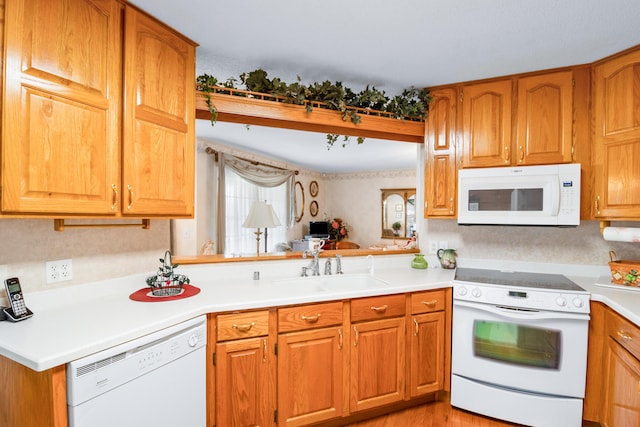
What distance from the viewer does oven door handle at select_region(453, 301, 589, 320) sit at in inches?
73.5

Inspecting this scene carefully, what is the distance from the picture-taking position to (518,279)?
2193 mm

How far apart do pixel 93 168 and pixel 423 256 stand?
7.50 feet

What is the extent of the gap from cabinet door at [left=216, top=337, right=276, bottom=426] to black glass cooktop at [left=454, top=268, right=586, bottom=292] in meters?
1.37

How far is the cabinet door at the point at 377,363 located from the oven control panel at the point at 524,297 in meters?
0.47

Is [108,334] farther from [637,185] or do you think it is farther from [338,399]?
[637,185]

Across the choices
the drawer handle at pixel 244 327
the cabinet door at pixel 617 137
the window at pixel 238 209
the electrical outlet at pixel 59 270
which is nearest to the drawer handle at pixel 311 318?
the drawer handle at pixel 244 327

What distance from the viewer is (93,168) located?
1.36 meters

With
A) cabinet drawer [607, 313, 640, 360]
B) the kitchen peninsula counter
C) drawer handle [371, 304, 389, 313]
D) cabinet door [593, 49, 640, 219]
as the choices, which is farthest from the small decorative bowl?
cabinet door [593, 49, 640, 219]

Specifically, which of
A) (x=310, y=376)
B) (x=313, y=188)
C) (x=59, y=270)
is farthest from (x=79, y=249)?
(x=313, y=188)

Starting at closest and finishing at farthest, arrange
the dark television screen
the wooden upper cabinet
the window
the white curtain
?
the wooden upper cabinet < the white curtain < the window < the dark television screen

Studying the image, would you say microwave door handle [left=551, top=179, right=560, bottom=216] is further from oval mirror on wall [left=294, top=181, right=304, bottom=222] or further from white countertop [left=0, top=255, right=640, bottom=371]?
oval mirror on wall [left=294, top=181, right=304, bottom=222]

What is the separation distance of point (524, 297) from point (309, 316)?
4.26 ft

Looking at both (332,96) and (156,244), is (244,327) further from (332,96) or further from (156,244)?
(332,96)

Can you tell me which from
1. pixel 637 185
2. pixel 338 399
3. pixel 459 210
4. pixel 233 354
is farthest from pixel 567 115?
pixel 233 354
